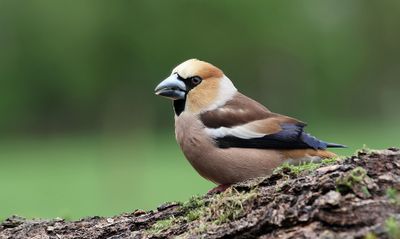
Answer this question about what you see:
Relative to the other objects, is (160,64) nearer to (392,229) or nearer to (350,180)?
(350,180)

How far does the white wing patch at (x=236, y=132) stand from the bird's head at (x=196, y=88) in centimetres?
27

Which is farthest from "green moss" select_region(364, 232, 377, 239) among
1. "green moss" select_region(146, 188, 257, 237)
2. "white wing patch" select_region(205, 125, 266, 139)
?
"white wing patch" select_region(205, 125, 266, 139)

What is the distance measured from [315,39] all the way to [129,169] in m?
20.5

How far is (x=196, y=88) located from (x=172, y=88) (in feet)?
0.65

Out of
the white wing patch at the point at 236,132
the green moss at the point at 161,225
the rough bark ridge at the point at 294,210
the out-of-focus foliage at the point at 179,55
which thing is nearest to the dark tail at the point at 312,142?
the white wing patch at the point at 236,132

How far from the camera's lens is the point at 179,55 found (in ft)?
143

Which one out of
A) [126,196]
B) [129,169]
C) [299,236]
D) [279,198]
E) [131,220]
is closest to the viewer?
[299,236]

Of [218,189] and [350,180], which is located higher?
[218,189]

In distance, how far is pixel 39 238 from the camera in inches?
217

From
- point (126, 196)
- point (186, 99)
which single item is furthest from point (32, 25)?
point (186, 99)

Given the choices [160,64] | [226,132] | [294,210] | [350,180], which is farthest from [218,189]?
[160,64]

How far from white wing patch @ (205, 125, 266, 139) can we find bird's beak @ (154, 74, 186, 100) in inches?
15.9

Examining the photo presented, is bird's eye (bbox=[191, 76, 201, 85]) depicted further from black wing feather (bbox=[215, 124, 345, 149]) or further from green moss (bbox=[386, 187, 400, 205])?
green moss (bbox=[386, 187, 400, 205])

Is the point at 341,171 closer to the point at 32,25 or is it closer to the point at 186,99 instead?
the point at 186,99
